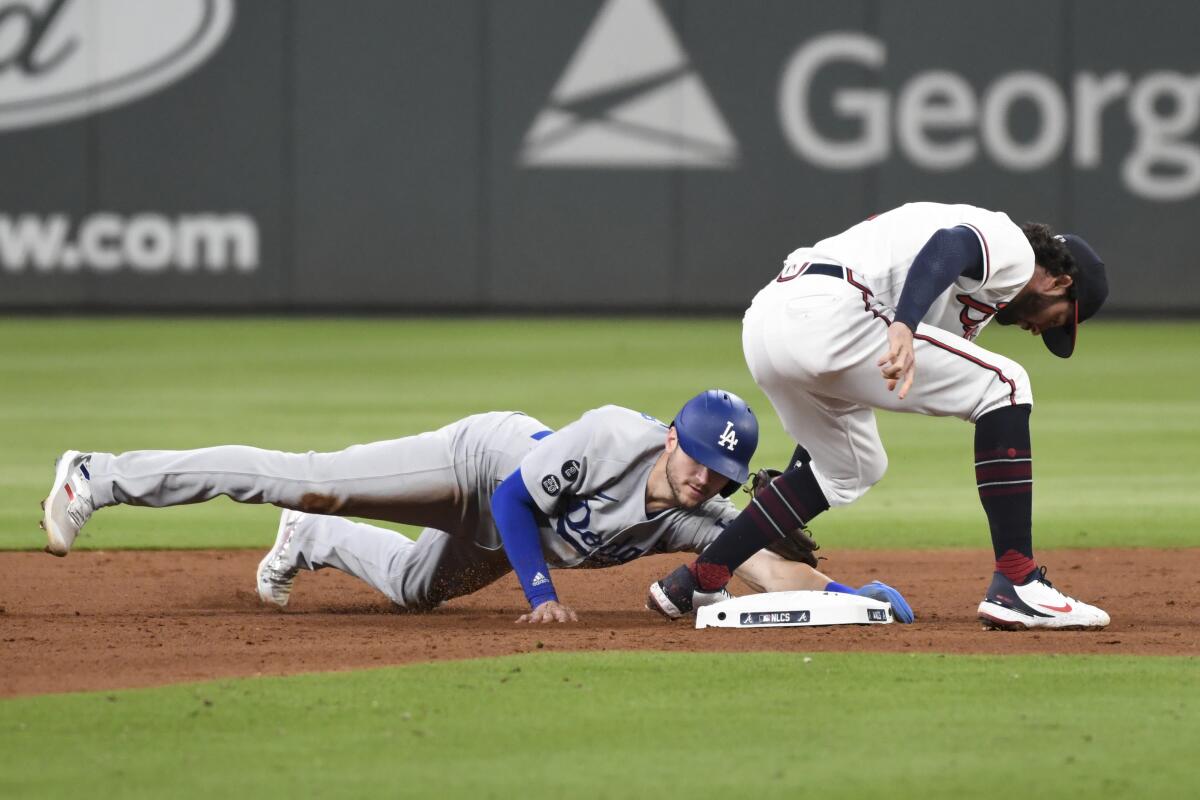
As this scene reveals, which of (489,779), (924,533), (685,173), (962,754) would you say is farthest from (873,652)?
(685,173)

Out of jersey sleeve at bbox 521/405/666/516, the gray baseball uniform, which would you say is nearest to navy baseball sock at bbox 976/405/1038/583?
the gray baseball uniform

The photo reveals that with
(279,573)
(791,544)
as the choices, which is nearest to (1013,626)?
(791,544)

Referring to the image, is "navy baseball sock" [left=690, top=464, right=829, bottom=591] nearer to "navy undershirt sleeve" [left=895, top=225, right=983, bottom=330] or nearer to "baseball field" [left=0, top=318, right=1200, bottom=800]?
"baseball field" [left=0, top=318, right=1200, bottom=800]

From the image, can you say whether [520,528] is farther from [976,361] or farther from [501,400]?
[501,400]

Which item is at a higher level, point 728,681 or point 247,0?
point 247,0

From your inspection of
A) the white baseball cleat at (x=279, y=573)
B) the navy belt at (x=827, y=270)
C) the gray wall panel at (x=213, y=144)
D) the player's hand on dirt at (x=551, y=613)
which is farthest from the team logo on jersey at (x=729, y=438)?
the gray wall panel at (x=213, y=144)

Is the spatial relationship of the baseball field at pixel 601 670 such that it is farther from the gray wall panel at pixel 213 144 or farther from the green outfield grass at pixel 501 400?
the gray wall panel at pixel 213 144

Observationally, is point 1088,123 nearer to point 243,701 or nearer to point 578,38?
point 578,38
